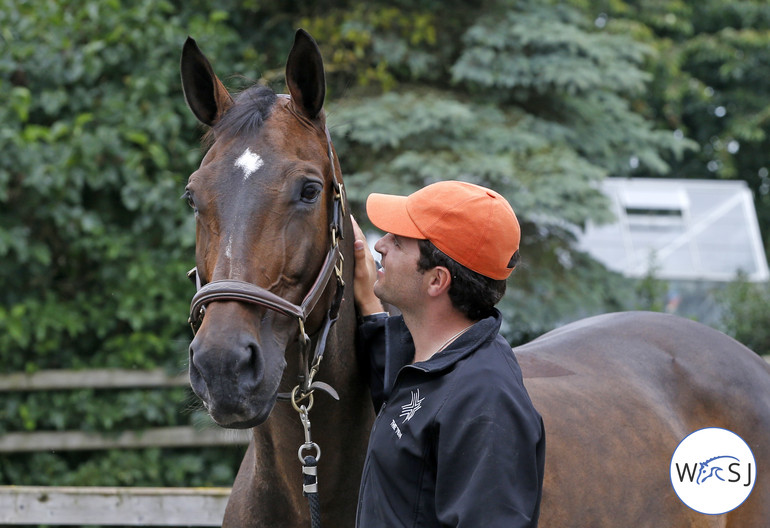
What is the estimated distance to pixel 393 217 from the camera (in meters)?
1.93

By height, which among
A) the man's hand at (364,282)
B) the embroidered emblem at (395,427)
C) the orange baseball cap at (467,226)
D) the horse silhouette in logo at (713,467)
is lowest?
the horse silhouette in logo at (713,467)

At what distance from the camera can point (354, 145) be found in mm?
7000

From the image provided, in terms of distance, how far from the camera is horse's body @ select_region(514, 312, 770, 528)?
8.78ft

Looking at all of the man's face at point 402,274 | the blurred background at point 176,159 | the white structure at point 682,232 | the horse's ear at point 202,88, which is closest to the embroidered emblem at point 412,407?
the man's face at point 402,274

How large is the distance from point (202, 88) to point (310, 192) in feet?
1.65

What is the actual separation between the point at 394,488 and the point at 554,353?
5.29 ft

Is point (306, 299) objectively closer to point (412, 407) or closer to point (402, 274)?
point (402, 274)

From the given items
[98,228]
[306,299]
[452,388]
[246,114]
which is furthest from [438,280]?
[98,228]

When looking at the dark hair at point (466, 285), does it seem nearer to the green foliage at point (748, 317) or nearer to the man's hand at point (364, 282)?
the man's hand at point (364, 282)

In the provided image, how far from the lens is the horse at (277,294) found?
1.85 m

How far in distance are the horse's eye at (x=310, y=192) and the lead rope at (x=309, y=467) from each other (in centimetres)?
51

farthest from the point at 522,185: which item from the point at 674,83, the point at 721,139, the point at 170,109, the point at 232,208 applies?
the point at 721,139

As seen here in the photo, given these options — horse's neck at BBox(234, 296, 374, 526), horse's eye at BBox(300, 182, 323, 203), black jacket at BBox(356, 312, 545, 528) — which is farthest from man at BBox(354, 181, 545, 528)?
horse's neck at BBox(234, 296, 374, 526)

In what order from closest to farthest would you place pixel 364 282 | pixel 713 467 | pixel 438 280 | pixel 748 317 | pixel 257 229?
pixel 438 280, pixel 257 229, pixel 364 282, pixel 713 467, pixel 748 317
